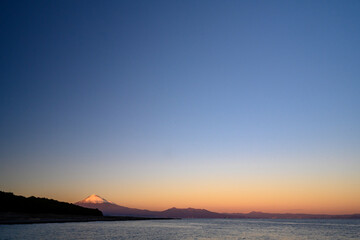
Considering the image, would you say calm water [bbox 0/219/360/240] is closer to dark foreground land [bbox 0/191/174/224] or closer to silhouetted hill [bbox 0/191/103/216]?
dark foreground land [bbox 0/191/174/224]

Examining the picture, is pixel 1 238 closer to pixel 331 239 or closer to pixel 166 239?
pixel 166 239

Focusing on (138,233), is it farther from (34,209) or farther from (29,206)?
(29,206)

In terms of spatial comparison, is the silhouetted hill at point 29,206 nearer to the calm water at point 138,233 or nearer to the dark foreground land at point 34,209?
the dark foreground land at point 34,209

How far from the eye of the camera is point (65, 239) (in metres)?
57.6

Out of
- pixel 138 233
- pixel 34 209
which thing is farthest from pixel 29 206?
pixel 138 233

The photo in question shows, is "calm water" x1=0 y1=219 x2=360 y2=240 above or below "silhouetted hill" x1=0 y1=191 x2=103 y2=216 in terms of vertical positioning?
below

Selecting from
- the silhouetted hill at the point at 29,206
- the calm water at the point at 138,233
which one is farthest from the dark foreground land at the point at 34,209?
the calm water at the point at 138,233

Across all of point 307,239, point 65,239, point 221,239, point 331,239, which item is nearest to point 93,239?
point 65,239

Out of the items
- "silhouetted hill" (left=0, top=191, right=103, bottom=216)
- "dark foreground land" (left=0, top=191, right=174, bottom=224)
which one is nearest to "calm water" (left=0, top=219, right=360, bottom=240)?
"dark foreground land" (left=0, top=191, right=174, bottom=224)

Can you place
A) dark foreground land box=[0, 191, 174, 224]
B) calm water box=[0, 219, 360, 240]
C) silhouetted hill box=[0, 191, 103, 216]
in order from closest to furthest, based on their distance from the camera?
calm water box=[0, 219, 360, 240] < dark foreground land box=[0, 191, 174, 224] < silhouetted hill box=[0, 191, 103, 216]

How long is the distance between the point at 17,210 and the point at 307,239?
5226 inches

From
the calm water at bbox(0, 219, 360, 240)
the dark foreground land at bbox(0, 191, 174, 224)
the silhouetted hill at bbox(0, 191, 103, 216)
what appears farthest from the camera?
the silhouetted hill at bbox(0, 191, 103, 216)

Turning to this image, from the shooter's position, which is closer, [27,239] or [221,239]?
[27,239]

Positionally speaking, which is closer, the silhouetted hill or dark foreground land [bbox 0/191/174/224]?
dark foreground land [bbox 0/191/174/224]
